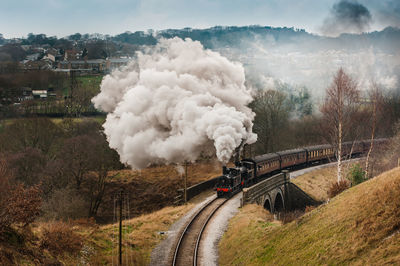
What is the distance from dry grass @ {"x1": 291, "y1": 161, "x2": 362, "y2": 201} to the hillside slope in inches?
598

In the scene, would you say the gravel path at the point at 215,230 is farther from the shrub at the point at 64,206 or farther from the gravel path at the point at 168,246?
the shrub at the point at 64,206

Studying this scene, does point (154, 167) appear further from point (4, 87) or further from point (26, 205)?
point (26, 205)

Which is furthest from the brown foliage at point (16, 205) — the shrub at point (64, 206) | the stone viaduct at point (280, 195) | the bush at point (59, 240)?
the stone viaduct at point (280, 195)

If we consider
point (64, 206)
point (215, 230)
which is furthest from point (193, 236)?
point (64, 206)

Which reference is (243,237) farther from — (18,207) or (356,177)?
(18,207)

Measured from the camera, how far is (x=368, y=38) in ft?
259

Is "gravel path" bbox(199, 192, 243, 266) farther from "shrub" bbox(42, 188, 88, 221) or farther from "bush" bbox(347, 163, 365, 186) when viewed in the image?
"shrub" bbox(42, 188, 88, 221)

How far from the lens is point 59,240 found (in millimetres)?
13711

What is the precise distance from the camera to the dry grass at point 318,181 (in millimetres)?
30766

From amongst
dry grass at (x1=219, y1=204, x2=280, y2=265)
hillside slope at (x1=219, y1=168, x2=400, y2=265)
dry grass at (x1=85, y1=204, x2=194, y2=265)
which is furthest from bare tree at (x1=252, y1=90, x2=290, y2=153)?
hillside slope at (x1=219, y1=168, x2=400, y2=265)

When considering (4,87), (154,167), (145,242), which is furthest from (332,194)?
(4,87)

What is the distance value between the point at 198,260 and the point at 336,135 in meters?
15.5

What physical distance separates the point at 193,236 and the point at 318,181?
1947 centimetres

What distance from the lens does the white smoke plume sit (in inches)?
736
